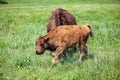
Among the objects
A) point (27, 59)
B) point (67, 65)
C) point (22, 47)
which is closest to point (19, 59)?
point (27, 59)

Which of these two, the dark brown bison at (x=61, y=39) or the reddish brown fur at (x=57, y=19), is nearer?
the dark brown bison at (x=61, y=39)


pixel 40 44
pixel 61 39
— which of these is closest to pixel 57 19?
pixel 61 39

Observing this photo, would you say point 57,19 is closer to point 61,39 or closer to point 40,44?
point 61,39

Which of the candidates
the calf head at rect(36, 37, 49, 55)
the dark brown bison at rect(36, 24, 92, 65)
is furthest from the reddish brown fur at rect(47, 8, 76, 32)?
the calf head at rect(36, 37, 49, 55)

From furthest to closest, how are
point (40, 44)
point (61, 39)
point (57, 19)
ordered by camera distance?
point (57, 19)
point (61, 39)
point (40, 44)

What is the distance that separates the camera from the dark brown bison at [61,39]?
28.6 ft

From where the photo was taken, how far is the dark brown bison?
873cm

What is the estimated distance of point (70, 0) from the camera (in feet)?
230

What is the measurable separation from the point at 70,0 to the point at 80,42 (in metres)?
61.3

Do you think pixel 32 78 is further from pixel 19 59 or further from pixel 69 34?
pixel 69 34

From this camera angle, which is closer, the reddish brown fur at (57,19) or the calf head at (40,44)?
the calf head at (40,44)

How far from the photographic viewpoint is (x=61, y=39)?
9.02m

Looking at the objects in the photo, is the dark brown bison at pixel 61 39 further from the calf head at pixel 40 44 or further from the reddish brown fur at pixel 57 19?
the reddish brown fur at pixel 57 19

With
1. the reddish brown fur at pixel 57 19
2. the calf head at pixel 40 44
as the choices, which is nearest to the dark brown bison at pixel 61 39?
the calf head at pixel 40 44
